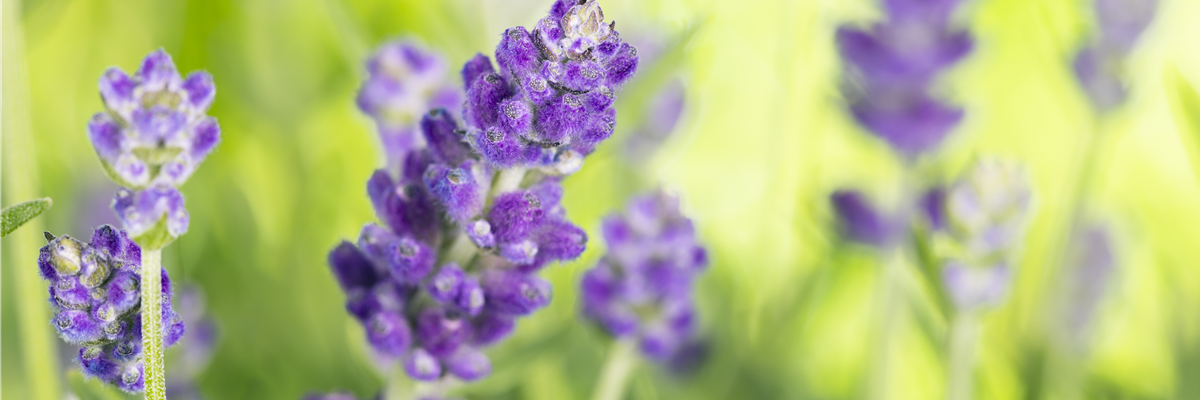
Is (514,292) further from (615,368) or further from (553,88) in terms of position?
(615,368)

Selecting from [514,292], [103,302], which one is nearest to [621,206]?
[514,292]

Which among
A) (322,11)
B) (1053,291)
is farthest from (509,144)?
(322,11)

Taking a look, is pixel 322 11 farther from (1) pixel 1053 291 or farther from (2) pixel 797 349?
(1) pixel 1053 291

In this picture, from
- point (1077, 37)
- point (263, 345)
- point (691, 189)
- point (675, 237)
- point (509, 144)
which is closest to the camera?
point (509, 144)

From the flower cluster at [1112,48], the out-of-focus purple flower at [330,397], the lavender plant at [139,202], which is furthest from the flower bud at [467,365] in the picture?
the flower cluster at [1112,48]

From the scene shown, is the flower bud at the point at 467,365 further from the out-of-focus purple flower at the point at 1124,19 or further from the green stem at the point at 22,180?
the out-of-focus purple flower at the point at 1124,19
